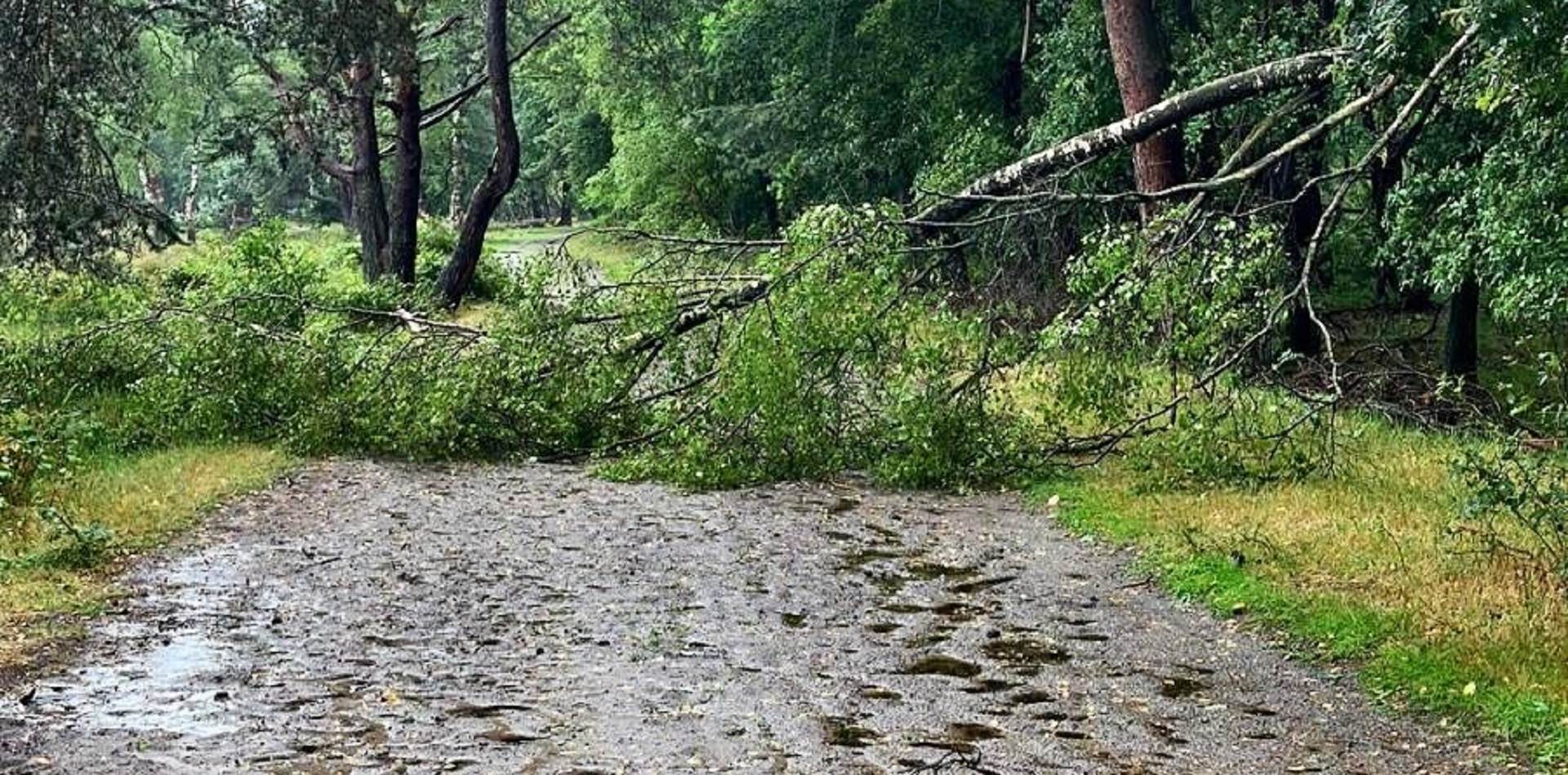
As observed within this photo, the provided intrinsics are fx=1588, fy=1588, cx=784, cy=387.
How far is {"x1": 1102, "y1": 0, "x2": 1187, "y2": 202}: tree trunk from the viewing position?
46.6 feet

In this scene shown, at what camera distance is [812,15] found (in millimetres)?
27188

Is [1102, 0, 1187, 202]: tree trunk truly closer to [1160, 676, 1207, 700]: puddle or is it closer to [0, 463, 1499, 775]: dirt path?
[0, 463, 1499, 775]: dirt path

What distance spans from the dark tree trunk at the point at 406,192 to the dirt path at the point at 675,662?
14136 millimetres

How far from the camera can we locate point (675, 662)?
22.3ft

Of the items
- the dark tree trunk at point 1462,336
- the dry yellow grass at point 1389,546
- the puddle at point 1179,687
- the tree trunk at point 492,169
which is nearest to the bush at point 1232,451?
the dry yellow grass at point 1389,546

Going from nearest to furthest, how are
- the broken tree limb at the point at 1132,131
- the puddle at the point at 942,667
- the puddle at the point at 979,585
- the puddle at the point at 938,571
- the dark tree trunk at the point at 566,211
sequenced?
the puddle at the point at 942,667 → the puddle at the point at 979,585 → the puddle at the point at 938,571 → the broken tree limb at the point at 1132,131 → the dark tree trunk at the point at 566,211

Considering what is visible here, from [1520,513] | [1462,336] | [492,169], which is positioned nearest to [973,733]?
[1520,513]

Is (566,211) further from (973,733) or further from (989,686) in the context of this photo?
(973,733)

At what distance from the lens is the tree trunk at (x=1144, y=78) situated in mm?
14203

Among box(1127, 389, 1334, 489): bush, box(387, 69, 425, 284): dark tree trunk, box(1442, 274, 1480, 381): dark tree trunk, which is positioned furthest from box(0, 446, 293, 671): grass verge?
box(1442, 274, 1480, 381): dark tree trunk

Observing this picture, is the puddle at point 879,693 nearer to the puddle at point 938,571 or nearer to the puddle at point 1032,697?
the puddle at point 1032,697

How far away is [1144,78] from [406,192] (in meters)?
13.1

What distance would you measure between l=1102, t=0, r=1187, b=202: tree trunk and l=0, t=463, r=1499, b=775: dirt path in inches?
200

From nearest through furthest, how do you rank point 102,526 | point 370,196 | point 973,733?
point 973,733
point 102,526
point 370,196
